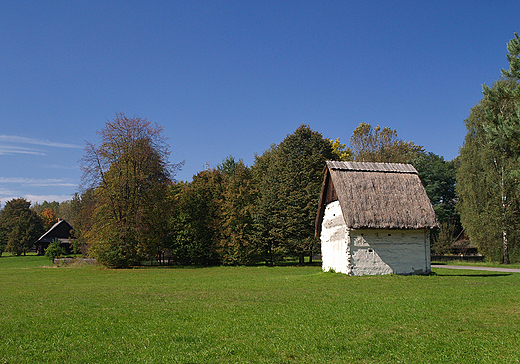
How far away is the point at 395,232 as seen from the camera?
2639cm

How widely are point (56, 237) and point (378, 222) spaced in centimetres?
7361

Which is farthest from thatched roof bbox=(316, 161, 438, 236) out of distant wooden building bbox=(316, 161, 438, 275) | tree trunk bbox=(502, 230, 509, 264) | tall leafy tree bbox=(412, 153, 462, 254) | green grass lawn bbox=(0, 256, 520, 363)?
tall leafy tree bbox=(412, 153, 462, 254)

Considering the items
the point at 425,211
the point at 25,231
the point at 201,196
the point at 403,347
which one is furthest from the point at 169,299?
the point at 25,231

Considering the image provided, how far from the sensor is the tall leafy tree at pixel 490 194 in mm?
42031

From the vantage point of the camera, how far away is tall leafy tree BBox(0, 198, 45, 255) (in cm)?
7750

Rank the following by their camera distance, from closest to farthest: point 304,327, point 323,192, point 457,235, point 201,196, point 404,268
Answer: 1. point 304,327
2. point 404,268
3. point 323,192
4. point 201,196
5. point 457,235

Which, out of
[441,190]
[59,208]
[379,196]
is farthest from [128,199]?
[59,208]

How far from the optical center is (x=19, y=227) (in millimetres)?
79000

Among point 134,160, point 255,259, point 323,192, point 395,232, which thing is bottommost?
point 255,259

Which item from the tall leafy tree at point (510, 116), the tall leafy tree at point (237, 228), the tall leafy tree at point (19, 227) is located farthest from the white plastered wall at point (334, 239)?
the tall leafy tree at point (19, 227)

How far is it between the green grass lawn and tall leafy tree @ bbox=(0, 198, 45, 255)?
2857 inches

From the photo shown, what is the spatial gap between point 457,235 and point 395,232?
40553 millimetres

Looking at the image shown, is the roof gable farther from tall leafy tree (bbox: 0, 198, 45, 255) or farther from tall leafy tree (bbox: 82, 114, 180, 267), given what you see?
tall leafy tree (bbox: 82, 114, 180, 267)

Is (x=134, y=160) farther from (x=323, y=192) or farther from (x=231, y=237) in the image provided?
(x=323, y=192)
